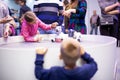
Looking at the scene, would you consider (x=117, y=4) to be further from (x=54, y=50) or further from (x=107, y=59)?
(x=54, y=50)

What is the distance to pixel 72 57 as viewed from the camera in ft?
4.75

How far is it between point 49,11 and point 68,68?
1.58 m

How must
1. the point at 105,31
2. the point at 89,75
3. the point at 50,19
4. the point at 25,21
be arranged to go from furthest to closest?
the point at 105,31, the point at 50,19, the point at 25,21, the point at 89,75

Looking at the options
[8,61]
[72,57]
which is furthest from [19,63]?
[72,57]

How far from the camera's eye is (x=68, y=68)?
1.49 m

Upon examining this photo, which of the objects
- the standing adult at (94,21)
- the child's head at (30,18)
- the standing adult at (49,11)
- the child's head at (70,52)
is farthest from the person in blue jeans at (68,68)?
the standing adult at (94,21)

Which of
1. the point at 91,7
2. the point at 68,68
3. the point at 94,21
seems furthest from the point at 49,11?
the point at 91,7

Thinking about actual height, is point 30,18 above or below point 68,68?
above

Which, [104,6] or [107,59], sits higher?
[104,6]

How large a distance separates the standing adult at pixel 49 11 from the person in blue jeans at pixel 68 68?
137cm

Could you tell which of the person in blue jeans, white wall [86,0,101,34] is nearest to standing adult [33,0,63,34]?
the person in blue jeans

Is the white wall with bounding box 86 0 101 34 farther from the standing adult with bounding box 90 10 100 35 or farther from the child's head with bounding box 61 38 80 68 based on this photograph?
the child's head with bounding box 61 38 80 68

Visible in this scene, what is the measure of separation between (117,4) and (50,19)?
1093mm

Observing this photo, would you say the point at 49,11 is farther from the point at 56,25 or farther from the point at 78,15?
the point at 56,25
